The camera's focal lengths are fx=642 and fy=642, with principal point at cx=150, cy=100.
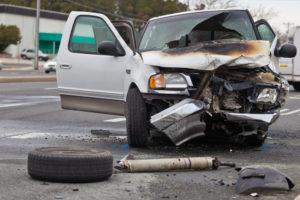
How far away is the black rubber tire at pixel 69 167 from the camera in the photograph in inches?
236

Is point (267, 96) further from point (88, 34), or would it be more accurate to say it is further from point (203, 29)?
point (88, 34)

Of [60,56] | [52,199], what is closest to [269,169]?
[52,199]

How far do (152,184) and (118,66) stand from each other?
383 centimetres

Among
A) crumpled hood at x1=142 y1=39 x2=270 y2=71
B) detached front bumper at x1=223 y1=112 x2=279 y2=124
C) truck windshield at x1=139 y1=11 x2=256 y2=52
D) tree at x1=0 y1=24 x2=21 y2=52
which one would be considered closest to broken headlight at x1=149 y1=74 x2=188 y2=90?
crumpled hood at x1=142 y1=39 x2=270 y2=71

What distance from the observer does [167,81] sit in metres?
8.03

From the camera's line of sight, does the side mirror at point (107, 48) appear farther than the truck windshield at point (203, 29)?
Yes

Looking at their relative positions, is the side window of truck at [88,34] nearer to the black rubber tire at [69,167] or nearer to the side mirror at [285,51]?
the side mirror at [285,51]

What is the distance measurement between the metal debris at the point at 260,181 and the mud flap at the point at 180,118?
5.93ft

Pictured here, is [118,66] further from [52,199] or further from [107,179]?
[52,199]

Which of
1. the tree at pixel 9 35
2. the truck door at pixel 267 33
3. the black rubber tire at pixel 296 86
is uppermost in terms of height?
the truck door at pixel 267 33

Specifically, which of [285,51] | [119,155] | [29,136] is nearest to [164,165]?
[119,155]

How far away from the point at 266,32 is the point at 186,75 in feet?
8.35

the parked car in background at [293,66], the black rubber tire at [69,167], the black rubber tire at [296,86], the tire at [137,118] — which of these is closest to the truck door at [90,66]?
the tire at [137,118]

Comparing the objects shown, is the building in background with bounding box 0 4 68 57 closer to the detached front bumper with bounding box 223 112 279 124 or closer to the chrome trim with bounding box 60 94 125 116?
the chrome trim with bounding box 60 94 125 116
